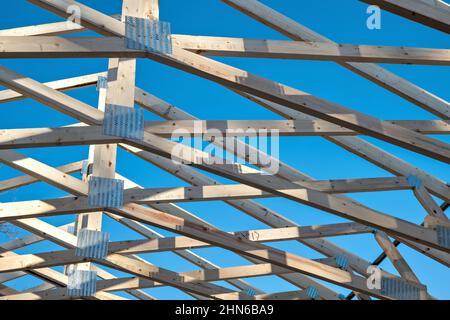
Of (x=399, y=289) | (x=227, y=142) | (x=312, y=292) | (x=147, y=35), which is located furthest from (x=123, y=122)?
(x=312, y=292)

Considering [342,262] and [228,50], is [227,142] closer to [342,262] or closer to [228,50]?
[342,262]

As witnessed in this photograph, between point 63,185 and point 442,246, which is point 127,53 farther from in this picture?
point 442,246

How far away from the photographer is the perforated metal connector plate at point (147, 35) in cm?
470

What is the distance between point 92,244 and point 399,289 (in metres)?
2.99

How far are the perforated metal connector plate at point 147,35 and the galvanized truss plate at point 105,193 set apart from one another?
74.4 inches

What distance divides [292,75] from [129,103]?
6384 millimetres

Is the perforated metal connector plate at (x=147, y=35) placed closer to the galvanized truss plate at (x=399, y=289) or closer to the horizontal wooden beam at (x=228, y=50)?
the horizontal wooden beam at (x=228, y=50)

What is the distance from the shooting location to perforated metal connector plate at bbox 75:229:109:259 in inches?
297

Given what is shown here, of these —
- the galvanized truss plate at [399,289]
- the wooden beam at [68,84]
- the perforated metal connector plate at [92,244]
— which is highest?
the wooden beam at [68,84]

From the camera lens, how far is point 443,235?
639cm

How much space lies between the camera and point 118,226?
13.7 metres

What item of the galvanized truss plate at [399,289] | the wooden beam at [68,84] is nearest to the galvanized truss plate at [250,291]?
the galvanized truss plate at [399,289]

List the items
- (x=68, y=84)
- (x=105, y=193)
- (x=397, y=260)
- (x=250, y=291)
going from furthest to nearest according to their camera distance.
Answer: (x=250, y=291), (x=68, y=84), (x=397, y=260), (x=105, y=193)
